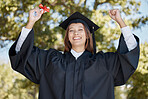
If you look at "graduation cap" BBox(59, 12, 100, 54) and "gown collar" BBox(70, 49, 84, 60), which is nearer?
"gown collar" BBox(70, 49, 84, 60)

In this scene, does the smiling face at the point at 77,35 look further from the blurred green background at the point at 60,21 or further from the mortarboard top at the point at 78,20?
the blurred green background at the point at 60,21

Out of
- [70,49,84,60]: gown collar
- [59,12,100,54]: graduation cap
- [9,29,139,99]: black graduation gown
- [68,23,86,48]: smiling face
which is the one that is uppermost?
[59,12,100,54]: graduation cap

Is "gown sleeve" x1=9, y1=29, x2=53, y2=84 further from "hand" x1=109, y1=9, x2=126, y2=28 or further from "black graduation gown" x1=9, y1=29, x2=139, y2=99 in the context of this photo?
"hand" x1=109, y1=9, x2=126, y2=28

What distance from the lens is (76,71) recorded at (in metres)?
2.57

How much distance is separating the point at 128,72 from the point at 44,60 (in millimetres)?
1092

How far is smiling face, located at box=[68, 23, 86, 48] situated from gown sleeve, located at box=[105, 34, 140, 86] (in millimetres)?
430

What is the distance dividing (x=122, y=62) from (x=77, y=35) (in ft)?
2.34

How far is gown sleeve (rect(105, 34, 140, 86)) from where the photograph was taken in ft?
7.97

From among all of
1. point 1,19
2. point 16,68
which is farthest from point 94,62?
point 1,19

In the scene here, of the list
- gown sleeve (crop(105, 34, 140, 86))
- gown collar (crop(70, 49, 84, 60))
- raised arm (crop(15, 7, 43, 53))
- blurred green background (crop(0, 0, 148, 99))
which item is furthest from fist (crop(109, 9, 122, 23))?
blurred green background (crop(0, 0, 148, 99))

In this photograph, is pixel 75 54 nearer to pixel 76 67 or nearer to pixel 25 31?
pixel 76 67

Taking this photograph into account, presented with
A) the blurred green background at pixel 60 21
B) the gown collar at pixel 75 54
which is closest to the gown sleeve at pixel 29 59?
the gown collar at pixel 75 54

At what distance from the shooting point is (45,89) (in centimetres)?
261

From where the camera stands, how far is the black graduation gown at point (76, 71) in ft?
8.11
